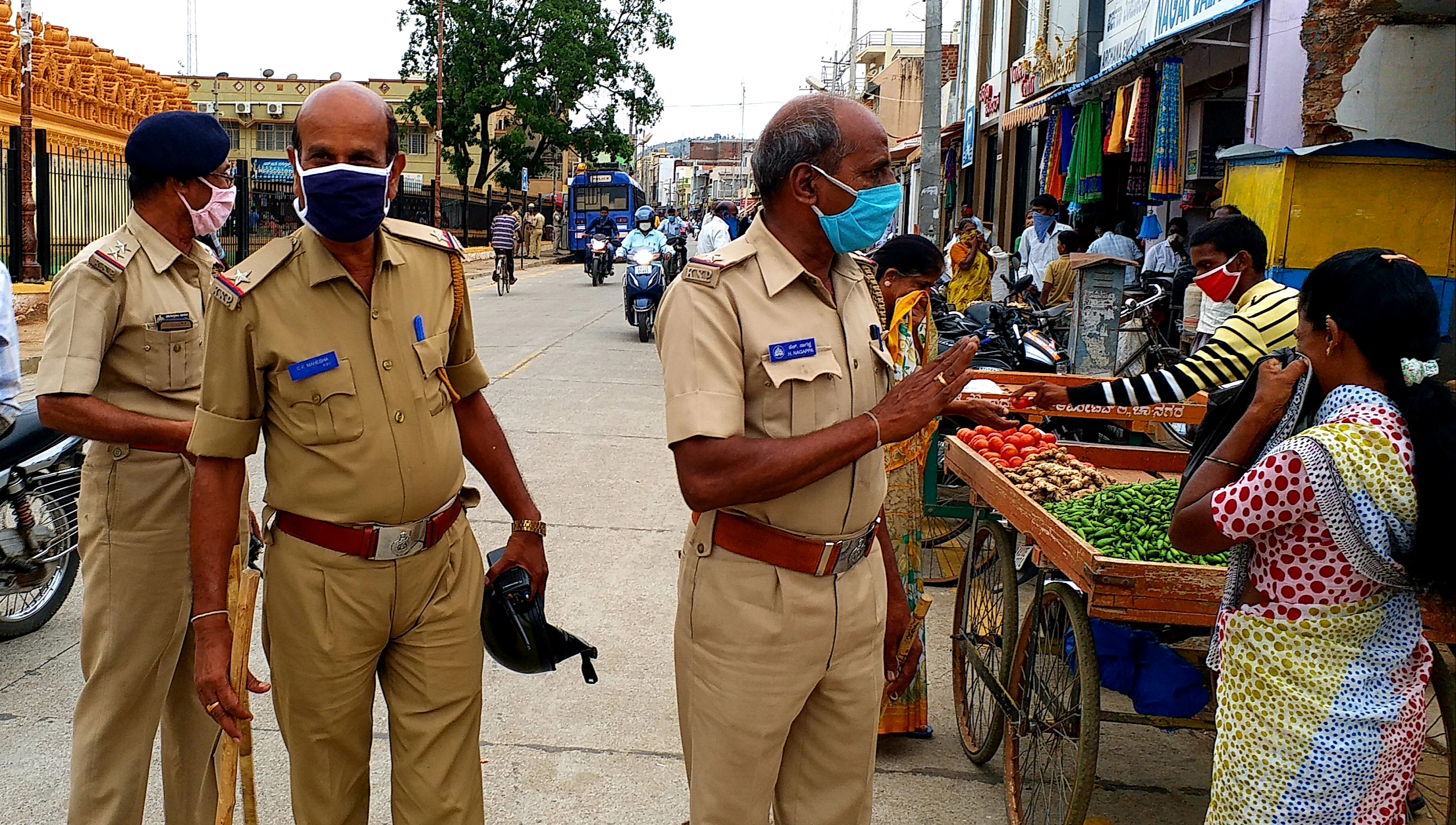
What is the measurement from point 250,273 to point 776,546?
1.23m

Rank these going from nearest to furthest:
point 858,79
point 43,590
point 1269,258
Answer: point 43,590
point 1269,258
point 858,79

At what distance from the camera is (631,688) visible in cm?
483

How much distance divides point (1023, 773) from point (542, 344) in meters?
12.1

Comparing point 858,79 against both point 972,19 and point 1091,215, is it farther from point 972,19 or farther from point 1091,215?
point 1091,215

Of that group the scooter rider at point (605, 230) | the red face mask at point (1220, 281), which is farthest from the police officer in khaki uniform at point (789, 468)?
the scooter rider at point (605, 230)

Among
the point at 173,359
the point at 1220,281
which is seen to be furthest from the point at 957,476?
the point at 173,359

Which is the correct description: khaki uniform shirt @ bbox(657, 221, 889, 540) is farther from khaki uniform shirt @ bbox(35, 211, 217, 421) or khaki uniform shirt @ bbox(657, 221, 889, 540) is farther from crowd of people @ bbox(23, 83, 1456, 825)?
khaki uniform shirt @ bbox(35, 211, 217, 421)

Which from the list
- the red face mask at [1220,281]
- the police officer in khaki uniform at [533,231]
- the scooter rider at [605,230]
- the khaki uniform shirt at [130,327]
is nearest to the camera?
the khaki uniform shirt at [130,327]

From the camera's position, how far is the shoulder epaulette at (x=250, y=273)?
7.98 ft

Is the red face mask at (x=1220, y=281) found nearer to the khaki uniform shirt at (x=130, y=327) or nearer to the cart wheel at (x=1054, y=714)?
the cart wheel at (x=1054, y=714)

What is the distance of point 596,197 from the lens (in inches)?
1588

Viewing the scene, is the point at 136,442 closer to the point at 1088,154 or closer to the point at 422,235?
the point at 422,235

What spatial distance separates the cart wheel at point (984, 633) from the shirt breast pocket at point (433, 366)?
2.23m

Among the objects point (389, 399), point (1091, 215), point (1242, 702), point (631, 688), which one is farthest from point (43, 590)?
point (1091, 215)
